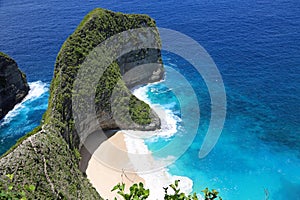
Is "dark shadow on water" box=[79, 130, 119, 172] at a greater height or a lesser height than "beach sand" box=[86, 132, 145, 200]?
greater

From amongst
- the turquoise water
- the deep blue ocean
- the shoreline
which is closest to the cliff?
the shoreline

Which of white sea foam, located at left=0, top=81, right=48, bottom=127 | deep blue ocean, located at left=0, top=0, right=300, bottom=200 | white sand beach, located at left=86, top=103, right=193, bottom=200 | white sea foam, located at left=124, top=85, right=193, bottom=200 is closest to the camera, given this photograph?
white sand beach, located at left=86, top=103, right=193, bottom=200

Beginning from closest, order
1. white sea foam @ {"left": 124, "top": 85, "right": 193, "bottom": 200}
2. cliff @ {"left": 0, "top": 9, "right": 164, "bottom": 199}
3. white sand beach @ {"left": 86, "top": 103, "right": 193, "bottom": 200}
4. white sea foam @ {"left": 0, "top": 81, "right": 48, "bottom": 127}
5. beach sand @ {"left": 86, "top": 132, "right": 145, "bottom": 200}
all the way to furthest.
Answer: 1. cliff @ {"left": 0, "top": 9, "right": 164, "bottom": 199}
2. beach sand @ {"left": 86, "top": 132, "right": 145, "bottom": 200}
3. white sand beach @ {"left": 86, "top": 103, "right": 193, "bottom": 200}
4. white sea foam @ {"left": 124, "top": 85, "right": 193, "bottom": 200}
5. white sea foam @ {"left": 0, "top": 81, "right": 48, "bottom": 127}

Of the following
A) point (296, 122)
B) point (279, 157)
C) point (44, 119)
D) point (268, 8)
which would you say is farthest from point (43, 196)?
point (268, 8)

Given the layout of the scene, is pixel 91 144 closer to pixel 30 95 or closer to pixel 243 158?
pixel 243 158

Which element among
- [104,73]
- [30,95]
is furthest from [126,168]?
[30,95]

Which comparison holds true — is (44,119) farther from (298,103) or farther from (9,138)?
(298,103)

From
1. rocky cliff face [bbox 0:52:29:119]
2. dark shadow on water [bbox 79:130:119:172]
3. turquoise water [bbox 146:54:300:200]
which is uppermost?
rocky cliff face [bbox 0:52:29:119]

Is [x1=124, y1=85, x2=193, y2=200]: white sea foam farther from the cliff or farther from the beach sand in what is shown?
the cliff
